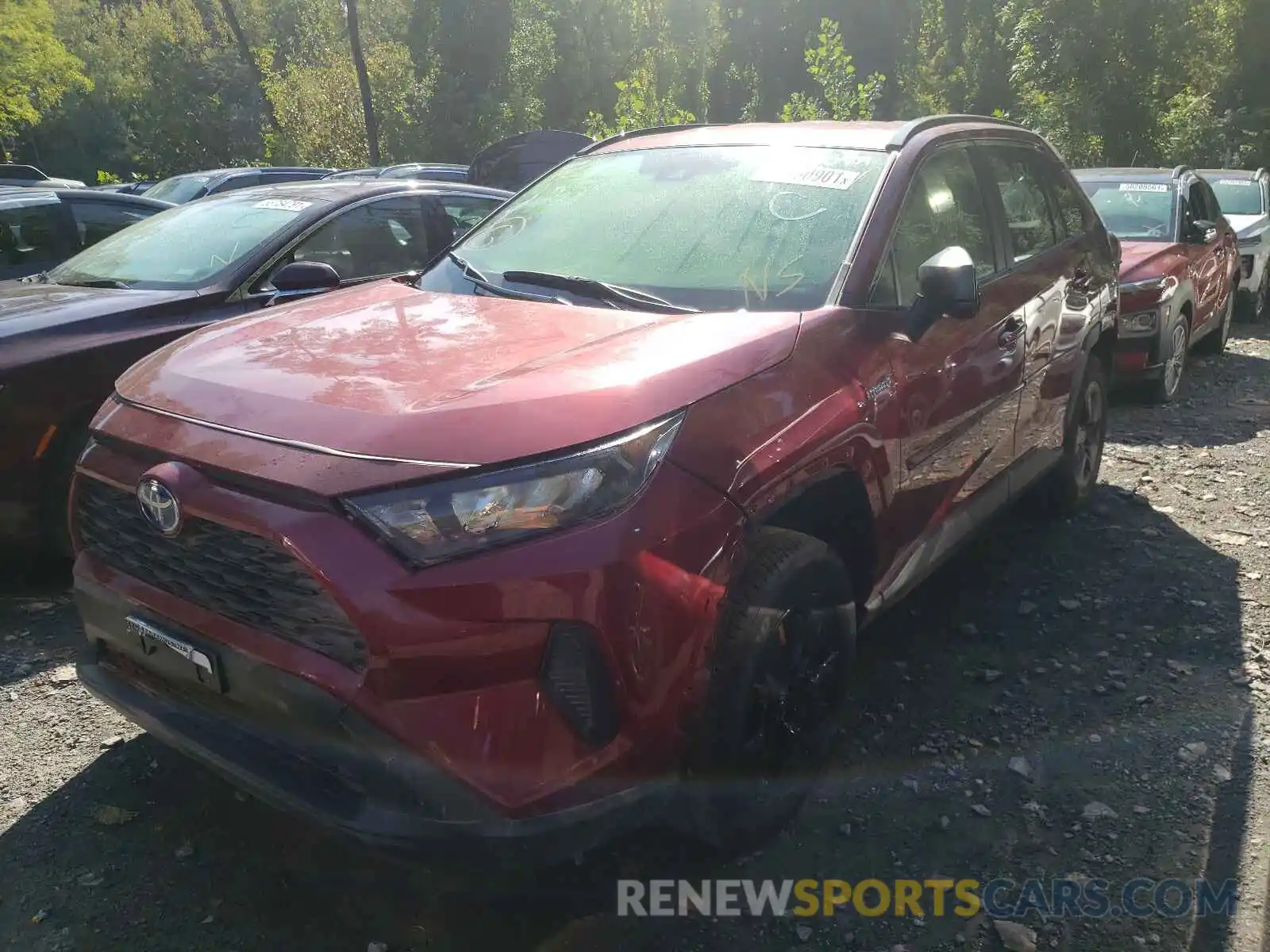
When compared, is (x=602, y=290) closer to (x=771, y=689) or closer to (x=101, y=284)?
(x=771, y=689)

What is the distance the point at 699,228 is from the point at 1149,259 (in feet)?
18.2

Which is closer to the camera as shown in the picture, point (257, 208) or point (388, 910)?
point (388, 910)

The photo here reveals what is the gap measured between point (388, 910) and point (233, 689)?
732 millimetres

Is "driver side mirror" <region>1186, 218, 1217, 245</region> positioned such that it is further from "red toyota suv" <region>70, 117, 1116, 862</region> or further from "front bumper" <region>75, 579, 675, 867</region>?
"front bumper" <region>75, 579, 675, 867</region>

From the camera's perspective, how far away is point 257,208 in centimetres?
527

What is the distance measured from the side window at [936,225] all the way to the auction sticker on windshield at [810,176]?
0.65ft

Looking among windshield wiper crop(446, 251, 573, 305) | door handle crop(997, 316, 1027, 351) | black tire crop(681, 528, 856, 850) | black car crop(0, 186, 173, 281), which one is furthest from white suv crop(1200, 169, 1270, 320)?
black car crop(0, 186, 173, 281)

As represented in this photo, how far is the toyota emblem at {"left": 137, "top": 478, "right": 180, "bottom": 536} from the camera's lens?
224cm

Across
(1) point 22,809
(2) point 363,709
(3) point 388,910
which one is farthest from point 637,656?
(1) point 22,809

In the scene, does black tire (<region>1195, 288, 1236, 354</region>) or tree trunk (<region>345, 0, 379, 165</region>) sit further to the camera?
tree trunk (<region>345, 0, 379, 165</region>)

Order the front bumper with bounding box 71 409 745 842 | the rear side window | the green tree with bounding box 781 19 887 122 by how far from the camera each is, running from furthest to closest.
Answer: the green tree with bounding box 781 19 887 122 < the rear side window < the front bumper with bounding box 71 409 745 842

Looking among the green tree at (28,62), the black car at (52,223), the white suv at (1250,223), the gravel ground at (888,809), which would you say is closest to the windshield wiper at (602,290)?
the gravel ground at (888,809)

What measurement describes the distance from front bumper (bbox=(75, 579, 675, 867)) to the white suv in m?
10.7

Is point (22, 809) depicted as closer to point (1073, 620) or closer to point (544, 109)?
point (1073, 620)
